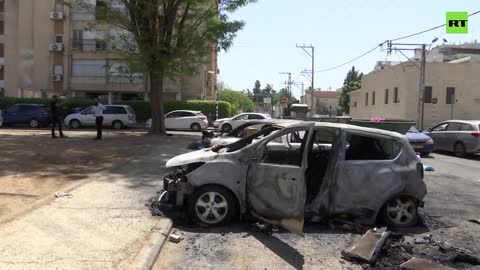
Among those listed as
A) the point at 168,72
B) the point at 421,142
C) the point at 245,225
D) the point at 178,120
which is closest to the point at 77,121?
the point at 178,120

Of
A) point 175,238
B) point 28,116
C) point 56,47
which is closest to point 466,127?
point 175,238

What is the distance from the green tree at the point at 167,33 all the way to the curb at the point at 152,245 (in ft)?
58.4

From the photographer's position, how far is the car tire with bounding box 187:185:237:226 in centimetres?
767

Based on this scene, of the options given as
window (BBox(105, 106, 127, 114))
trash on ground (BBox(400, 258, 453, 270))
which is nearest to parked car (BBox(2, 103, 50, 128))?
window (BBox(105, 106, 127, 114))

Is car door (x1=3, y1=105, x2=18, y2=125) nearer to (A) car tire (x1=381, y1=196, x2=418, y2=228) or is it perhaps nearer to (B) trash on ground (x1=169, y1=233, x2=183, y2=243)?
(B) trash on ground (x1=169, y1=233, x2=183, y2=243)

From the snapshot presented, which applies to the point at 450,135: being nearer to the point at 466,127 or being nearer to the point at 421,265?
the point at 466,127

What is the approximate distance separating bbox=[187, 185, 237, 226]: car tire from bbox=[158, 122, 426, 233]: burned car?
0.05 ft

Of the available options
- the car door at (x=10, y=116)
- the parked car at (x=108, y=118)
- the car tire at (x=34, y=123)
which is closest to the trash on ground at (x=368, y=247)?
the parked car at (x=108, y=118)

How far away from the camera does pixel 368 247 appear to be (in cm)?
652

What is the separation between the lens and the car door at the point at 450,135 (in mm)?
22031

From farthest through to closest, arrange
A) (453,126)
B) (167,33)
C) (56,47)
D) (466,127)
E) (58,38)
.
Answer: (58,38)
(56,47)
(167,33)
(453,126)
(466,127)

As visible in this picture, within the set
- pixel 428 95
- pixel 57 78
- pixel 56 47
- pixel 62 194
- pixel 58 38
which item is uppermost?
pixel 58 38

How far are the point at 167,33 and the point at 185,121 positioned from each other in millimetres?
10674

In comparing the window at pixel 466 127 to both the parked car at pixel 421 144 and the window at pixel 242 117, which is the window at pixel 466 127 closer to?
the parked car at pixel 421 144
